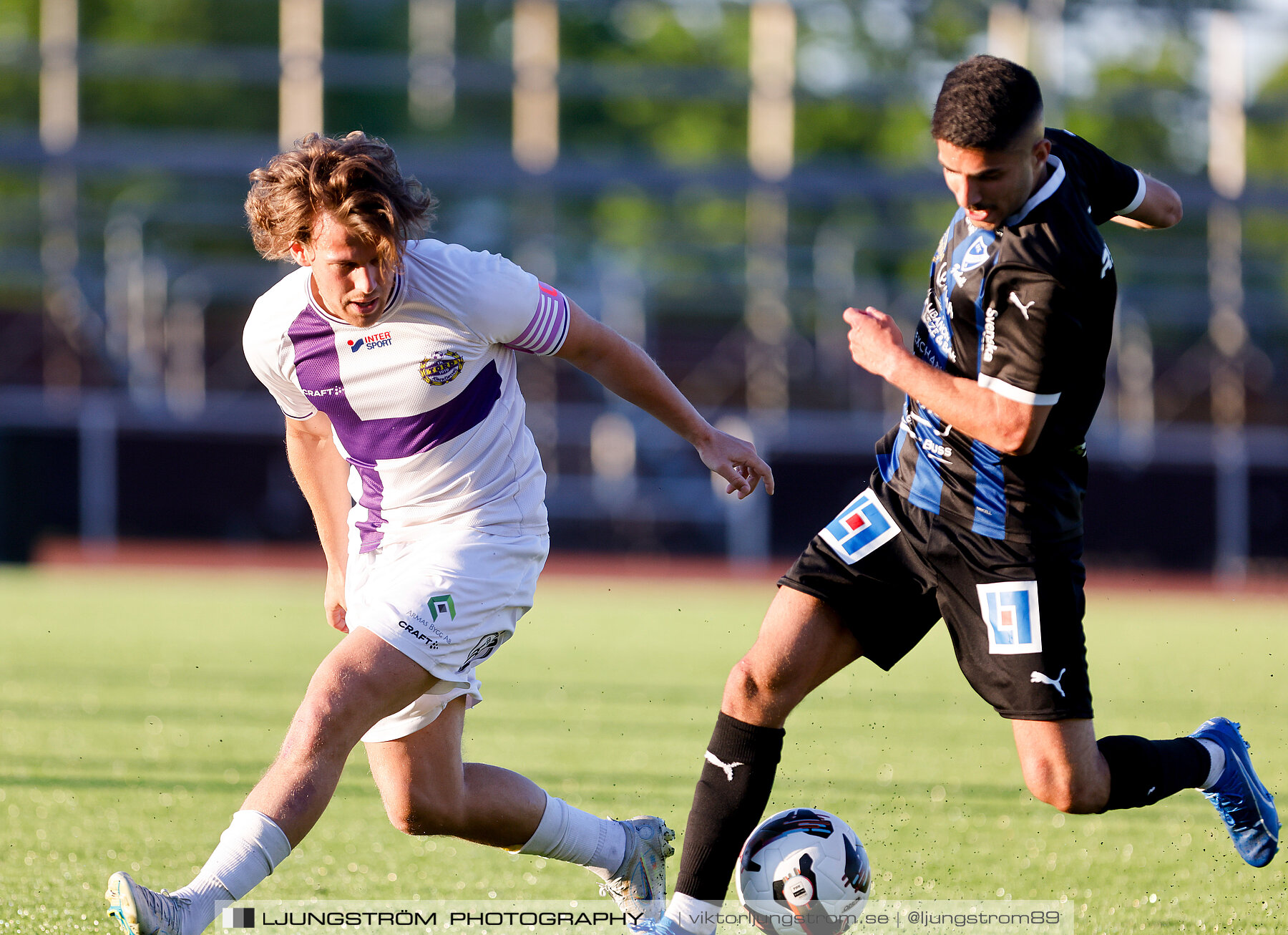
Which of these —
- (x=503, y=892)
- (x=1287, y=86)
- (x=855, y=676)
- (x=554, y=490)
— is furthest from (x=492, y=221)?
(x=1287, y=86)

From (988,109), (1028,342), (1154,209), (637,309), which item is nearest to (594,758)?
(1154,209)

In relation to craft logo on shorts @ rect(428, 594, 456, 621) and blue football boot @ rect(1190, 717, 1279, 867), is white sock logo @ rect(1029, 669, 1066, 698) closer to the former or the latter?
blue football boot @ rect(1190, 717, 1279, 867)

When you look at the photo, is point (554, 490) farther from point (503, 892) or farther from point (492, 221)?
point (503, 892)

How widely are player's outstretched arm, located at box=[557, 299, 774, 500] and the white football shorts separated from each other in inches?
16.6

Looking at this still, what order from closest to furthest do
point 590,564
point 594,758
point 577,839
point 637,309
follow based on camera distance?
point 577,839 < point 594,758 < point 590,564 < point 637,309

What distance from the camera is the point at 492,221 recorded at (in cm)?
2647

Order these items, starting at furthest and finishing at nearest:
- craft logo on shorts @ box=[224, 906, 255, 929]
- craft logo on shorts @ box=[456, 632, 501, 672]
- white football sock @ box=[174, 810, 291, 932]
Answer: craft logo on shorts @ box=[456, 632, 501, 672]
craft logo on shorts @ box=[224, 906, 255, 929]
white football sock @ box=[174, 810, 291, 932]

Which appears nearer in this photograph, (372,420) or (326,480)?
(372,420)

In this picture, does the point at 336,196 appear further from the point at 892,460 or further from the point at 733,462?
the point at 892,460

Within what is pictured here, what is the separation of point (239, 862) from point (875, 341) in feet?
5.63

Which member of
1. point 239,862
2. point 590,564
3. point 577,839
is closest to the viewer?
point 239,862

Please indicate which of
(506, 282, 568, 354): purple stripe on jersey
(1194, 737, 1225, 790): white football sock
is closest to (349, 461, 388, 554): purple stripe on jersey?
(506, 282, 568, 354): purple stripe on jersey

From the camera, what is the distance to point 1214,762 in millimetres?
3816

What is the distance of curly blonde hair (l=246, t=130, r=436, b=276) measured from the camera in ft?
10.5
